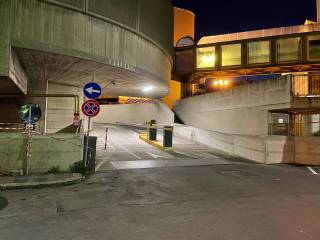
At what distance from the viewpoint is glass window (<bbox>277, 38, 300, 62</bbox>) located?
2656cm

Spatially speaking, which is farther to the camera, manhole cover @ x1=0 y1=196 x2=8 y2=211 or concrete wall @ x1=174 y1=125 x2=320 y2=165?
concrete wall @ x1=174 y1=125 x2=320 y2=165

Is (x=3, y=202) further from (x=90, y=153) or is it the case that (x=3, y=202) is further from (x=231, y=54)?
(x=231, y=54)

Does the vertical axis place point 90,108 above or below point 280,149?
above

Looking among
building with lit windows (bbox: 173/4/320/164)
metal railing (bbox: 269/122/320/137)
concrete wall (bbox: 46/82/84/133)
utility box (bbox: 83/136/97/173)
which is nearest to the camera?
utility box (bbox: 83/136/97/173)

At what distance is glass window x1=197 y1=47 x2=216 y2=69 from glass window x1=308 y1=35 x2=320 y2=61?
28.4 feet

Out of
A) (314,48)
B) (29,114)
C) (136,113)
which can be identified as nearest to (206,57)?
(136,113)

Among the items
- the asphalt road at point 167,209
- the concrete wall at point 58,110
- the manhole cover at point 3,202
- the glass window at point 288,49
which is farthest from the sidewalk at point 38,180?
the glass window at point 288,49

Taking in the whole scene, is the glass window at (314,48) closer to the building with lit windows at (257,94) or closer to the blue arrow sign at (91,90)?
the building with lit windows at (257,94)

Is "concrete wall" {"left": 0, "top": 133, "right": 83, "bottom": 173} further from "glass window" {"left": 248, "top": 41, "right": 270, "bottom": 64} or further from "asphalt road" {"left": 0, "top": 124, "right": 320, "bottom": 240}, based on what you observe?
"glass window" {"left": 248, "top": 41, "right": 270, "bottom": 64}

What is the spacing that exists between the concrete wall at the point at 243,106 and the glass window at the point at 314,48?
33.8ft

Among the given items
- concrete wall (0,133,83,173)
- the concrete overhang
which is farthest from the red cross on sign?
the concrete overhang

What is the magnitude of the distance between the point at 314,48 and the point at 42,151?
25.2m

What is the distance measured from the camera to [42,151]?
10.1m

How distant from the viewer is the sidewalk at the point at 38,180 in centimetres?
842
